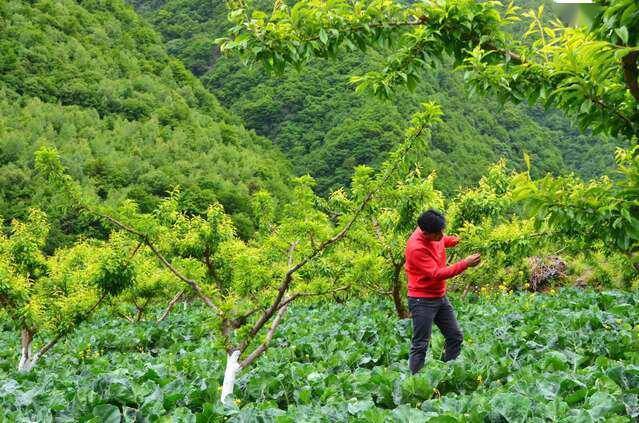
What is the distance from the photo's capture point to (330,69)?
5531 cm

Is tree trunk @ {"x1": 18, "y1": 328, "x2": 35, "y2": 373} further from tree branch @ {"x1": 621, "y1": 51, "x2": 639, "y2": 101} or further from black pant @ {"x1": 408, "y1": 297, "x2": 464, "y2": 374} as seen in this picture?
tree branch @ {"x1": 621, "y1": 51, "x2": 639, "y2": 101}

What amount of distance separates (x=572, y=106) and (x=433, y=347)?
15.6ft

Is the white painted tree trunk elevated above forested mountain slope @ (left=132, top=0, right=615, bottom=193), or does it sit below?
above

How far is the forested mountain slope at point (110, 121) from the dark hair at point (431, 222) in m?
31.7

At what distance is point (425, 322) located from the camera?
5695 millimetres

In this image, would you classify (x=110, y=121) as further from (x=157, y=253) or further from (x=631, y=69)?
(x=631, y=69)

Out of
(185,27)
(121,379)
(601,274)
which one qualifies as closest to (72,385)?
(121,379)

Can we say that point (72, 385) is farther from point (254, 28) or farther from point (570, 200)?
point (570, 200)

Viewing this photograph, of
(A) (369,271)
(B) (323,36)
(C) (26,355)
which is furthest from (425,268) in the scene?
(C) (26,355)

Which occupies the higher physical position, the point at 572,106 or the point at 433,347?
the point at 572,106

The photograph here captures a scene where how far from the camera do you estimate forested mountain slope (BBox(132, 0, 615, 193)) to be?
44.7 meters

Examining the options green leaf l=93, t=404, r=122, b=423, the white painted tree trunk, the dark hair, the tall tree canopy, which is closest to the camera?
the tall tree canopy

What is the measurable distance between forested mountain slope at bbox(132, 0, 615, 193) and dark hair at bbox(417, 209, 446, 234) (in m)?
32.0

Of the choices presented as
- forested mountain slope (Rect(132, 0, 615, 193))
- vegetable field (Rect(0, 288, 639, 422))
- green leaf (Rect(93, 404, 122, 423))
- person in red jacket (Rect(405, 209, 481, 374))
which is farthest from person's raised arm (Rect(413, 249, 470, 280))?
forested mountain slope (Rect(132, 0, 615, 193))
